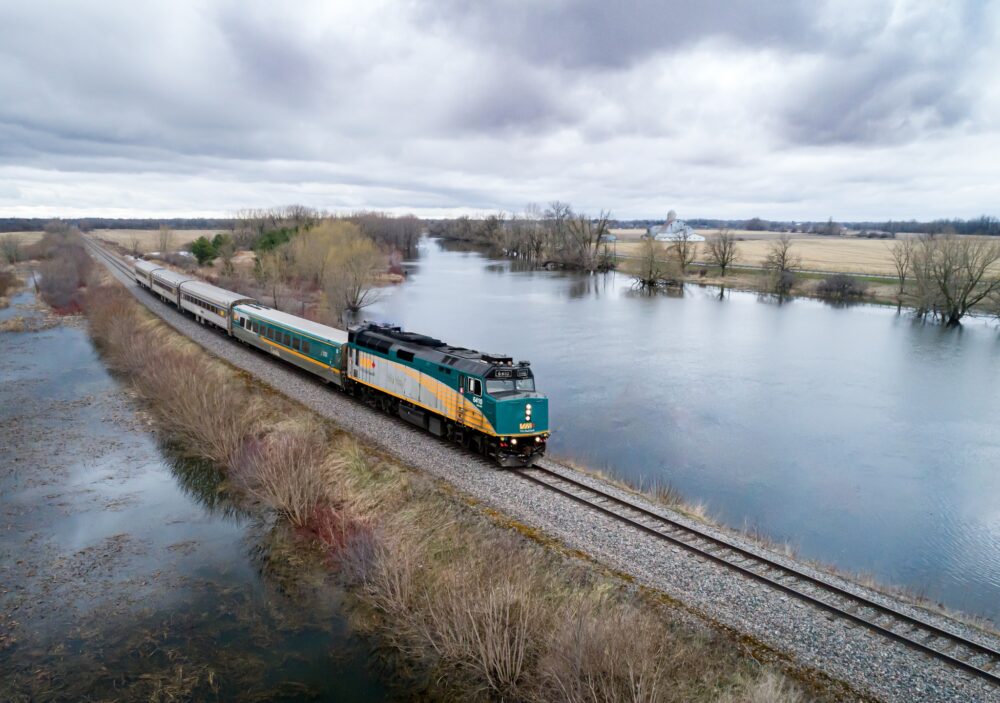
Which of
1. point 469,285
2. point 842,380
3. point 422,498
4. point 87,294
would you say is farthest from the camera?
point 469,285

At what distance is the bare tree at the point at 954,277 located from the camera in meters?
59.1

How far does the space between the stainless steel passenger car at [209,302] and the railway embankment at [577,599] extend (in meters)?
24.8

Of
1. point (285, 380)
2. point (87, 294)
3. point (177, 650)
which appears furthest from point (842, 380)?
point (87, 294)

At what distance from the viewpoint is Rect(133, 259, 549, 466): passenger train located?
63.4ft

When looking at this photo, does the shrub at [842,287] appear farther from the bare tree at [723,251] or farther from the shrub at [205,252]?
the shrub at [205,252]

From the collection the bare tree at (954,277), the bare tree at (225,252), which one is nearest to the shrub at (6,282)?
the bare tree at (225,252)

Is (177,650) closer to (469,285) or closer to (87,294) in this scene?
(87,294)

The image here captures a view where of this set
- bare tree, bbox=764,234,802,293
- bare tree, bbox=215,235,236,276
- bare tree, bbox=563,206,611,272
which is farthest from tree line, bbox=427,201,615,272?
bare tree, bbox=215,235,236,276

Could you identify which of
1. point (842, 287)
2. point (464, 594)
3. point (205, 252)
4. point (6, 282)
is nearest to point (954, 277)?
point (842, 287)

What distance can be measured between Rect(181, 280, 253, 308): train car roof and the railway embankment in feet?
82.6

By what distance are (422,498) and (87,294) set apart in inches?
2370

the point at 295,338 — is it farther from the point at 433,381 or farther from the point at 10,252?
the point at 10,252

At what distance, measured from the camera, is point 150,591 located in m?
15.5

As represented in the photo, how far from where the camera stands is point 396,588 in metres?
13.4
